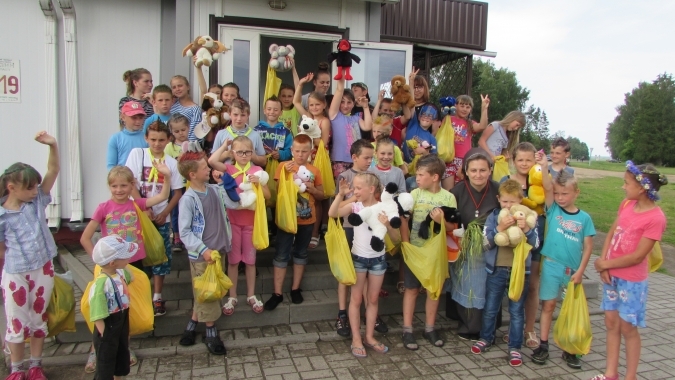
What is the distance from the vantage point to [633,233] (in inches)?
131

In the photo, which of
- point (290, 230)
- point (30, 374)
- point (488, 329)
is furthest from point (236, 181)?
point (488, 329)

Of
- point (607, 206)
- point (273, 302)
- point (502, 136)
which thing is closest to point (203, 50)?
point (273, 302)

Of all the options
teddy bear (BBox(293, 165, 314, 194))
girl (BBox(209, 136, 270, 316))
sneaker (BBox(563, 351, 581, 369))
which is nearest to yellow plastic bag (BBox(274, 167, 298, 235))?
teddy bear (BBox(293, 165, 314, 194))

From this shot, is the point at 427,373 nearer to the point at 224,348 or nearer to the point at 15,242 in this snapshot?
the point at 224,348

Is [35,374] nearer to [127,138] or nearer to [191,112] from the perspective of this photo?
[127,138]

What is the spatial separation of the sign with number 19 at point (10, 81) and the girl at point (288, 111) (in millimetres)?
3278

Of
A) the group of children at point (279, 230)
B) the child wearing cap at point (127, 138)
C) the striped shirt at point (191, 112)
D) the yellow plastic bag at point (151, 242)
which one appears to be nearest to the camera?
the group of children at point (279, 230)

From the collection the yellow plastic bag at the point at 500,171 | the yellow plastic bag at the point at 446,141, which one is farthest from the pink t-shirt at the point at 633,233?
the yellow plastic bag at the point at 446,141

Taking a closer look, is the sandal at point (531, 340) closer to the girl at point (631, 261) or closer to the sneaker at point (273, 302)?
the girl at point (631, 261)

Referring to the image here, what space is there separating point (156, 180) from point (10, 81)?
126 inches

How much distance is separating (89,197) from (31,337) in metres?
3.04

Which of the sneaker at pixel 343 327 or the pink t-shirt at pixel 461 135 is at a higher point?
the pink t-shirt at pixel 461 135

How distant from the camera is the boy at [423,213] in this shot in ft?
13.0

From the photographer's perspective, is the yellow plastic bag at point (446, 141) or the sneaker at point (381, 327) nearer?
A: the sneaker at point (381, 327)
